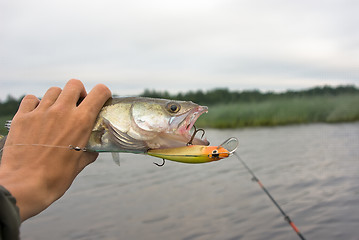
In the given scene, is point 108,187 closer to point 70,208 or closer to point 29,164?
point 70,208

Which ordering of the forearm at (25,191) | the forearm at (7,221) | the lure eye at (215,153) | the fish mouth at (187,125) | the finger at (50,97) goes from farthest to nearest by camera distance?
the fish mouth at (187,125) → the lure eye at (215,153) → the finger at (50,97) → the forearm at (25,191) → the forearm at (7,221)

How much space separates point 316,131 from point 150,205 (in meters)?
16.9

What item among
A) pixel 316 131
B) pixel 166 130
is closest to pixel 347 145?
pixel 316 131

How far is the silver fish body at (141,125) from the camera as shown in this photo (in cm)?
166

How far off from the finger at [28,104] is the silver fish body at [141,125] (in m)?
0.30

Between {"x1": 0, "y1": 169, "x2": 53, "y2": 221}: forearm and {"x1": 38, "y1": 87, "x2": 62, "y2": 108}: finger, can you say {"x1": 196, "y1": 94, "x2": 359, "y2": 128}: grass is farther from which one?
{"x1": 0, "y1": 169, "x2": 53, "y2": 221}: forearm

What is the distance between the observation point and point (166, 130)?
1735 millimetres

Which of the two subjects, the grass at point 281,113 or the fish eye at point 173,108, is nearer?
the fish eye at point 173,108

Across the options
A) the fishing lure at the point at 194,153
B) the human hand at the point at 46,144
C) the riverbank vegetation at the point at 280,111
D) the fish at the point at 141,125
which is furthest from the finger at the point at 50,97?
the riverbank vegetation at the point at 280,111

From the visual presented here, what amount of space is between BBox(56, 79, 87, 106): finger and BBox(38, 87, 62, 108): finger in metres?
0.04

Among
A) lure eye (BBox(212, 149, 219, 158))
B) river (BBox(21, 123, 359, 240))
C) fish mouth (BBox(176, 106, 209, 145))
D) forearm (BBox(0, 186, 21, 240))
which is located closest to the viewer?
forearm (BBox(0, 186, 21, 240))

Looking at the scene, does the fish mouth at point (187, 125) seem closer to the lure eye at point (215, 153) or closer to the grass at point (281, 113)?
the lure eye at point (215, 153)

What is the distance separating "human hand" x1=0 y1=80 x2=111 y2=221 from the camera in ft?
4.16

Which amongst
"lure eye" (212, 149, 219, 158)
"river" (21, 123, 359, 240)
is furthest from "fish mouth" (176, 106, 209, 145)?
"river" (21, 123, 359, 240)
